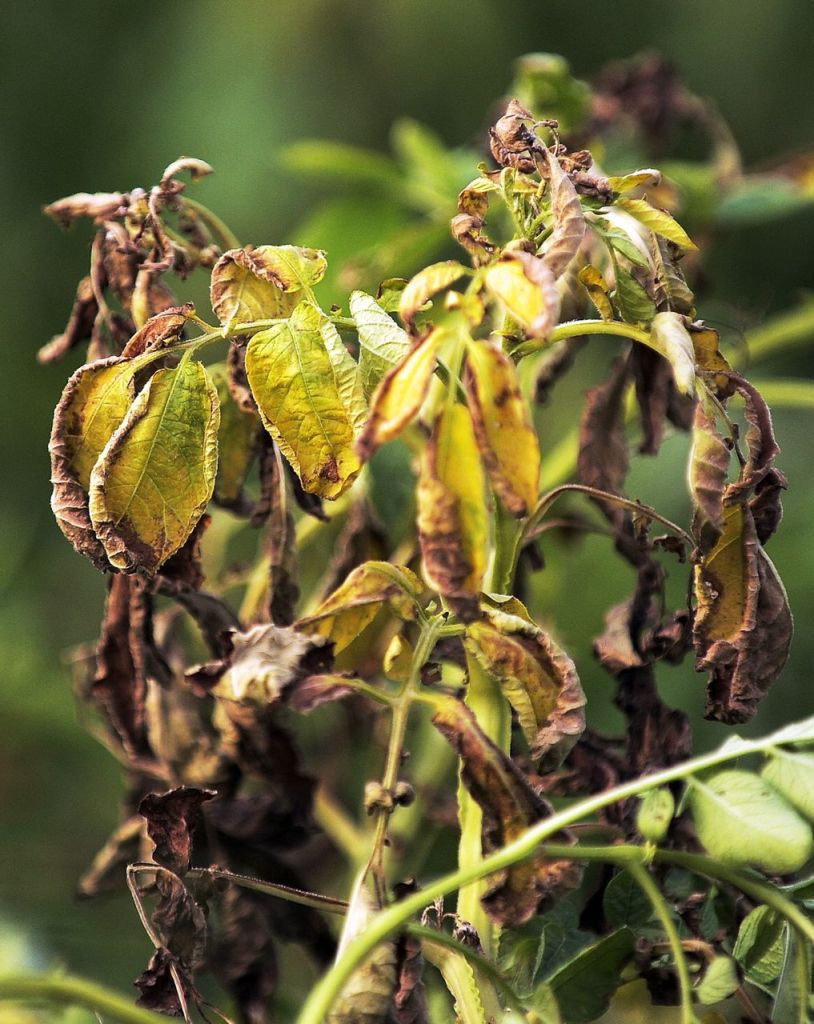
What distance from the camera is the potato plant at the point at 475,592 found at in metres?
0.35

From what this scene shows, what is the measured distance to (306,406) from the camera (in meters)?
0.39

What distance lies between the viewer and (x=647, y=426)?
1.63 feet

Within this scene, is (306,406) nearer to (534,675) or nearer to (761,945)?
(534,675)

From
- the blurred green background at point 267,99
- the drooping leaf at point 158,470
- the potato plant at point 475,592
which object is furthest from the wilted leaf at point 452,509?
the blurred green background at point 267,99

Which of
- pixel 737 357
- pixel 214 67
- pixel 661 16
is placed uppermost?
pixel 661 16

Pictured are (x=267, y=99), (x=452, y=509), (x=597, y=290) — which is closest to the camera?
(x=452, y=509)

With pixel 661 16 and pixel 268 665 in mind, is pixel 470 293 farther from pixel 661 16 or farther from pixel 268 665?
pixel 661 16

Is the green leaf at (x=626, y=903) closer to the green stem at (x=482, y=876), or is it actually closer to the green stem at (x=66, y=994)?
the green stem at (x=482, y=876)

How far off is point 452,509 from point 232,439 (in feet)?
0.59

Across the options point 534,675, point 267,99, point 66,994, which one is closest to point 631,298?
point 534,675

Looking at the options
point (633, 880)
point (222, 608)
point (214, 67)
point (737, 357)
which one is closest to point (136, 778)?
point (222, 608)

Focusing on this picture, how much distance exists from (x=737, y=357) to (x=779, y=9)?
1.60m

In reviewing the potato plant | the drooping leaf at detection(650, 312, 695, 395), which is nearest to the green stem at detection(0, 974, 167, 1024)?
the potato plant

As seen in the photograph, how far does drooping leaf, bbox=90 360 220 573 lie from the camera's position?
39 centimetres
